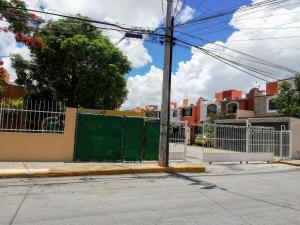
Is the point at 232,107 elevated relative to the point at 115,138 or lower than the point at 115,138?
elevated

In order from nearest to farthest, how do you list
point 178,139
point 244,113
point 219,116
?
point 178,139 < point 244,113 < point 219,116

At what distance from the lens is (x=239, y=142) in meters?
18.4

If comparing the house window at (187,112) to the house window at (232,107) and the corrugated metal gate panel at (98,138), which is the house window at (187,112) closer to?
the house window at (232,107)

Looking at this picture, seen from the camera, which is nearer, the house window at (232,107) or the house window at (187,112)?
the house window at (232,107)

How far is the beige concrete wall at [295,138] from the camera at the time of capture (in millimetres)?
22125

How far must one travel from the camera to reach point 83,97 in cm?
2414

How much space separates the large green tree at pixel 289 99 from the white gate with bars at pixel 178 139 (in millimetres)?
14723

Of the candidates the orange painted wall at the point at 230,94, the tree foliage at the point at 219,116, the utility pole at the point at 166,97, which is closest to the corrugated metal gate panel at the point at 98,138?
the utility pole at the point at 166,97

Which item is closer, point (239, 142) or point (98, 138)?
point (98, 138)

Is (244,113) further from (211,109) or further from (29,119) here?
(29,119)

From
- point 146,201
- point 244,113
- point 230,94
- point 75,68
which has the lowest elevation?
point 146,201

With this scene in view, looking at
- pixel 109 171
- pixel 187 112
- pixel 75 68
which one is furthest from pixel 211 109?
pixel 109 171

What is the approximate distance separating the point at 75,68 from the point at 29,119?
1132 cm

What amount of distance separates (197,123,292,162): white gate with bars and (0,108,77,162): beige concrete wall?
6492 millimetres
